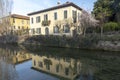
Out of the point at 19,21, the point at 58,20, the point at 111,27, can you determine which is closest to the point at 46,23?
the point at 58,20

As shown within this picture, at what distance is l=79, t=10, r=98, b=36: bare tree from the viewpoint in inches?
1091

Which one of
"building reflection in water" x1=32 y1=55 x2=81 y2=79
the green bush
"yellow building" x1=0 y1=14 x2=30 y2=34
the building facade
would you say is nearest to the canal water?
"building reflection in water" x1=32 y1=55 x2=81 y2=79

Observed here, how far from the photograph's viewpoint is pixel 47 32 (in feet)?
123

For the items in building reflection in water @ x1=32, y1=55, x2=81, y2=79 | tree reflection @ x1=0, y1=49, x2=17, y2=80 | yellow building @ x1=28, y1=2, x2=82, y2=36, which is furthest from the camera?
yellow building @ x1=28, y1=2, x2=82, y2=36

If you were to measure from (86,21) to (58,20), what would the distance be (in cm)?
758

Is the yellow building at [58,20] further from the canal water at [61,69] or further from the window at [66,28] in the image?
the canal water at [61,69]

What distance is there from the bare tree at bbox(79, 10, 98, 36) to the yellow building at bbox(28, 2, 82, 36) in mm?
1976

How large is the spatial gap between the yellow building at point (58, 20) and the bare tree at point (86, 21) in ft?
6.48

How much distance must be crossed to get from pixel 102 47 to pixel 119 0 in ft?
31.1

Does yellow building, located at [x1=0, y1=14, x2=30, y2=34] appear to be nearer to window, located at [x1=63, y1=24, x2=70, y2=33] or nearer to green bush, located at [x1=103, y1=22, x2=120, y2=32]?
Answer: window, located at [x1=63, y1=24, x2=70, y2=33]

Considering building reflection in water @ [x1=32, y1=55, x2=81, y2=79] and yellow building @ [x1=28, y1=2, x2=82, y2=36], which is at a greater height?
yellow building @ [x1=28, y1=2, x2=82, y2=36]

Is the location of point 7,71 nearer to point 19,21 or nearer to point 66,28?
point 66,28

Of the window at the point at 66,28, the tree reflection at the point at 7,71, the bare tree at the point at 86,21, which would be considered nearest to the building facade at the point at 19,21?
the window at the point at 66,28

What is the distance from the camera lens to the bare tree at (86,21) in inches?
1091
